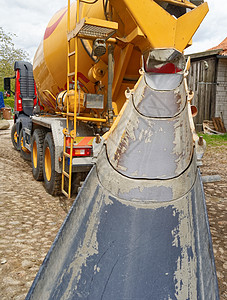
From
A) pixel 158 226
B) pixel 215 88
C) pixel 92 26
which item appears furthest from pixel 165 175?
pixel 215 88

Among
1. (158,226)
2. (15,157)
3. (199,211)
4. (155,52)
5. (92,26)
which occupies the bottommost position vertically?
(15,157)

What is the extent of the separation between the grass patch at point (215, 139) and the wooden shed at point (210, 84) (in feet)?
3.80

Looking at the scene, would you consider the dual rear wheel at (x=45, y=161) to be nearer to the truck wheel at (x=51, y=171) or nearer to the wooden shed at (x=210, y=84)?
the truck wheel at (x=51, y=171)

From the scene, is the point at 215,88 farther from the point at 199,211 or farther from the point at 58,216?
the point at 199,211

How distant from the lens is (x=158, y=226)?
6.84 feet

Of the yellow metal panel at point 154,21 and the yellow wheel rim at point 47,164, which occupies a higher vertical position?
the yellow metal panel at point 154,21

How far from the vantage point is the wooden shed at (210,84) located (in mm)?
12375

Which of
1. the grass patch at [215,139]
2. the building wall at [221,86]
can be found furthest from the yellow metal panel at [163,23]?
the building wall at [221,86]

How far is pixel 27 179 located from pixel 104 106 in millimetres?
2722

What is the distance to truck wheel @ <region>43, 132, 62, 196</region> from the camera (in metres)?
→ 4.35

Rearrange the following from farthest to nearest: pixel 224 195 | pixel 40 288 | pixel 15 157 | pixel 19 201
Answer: pixel 15 157 → pixel 224 195 → pixel 19 201 → pixel 40 288

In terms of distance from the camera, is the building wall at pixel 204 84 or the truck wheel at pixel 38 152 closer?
the truck wheel at pixel 38 152

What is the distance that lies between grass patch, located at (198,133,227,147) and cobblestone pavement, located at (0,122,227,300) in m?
4.18

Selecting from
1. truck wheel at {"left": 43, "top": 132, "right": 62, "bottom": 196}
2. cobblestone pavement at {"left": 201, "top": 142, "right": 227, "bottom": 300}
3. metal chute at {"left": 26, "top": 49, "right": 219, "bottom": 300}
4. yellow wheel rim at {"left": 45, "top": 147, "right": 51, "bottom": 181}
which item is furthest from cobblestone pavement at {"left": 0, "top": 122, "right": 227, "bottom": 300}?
metal chute at {"left": 26, "top": 49, "right": 219, "bottom": 300}
